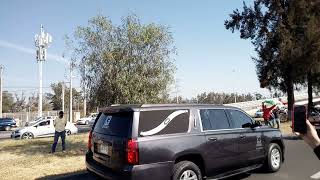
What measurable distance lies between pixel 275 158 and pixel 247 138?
1.54 meters

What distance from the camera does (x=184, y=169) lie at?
8031 mm

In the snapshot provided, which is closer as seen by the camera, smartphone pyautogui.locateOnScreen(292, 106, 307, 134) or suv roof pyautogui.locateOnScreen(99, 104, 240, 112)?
smartphone pyautogui.locateOnScreen(292, 106, 307, 134)

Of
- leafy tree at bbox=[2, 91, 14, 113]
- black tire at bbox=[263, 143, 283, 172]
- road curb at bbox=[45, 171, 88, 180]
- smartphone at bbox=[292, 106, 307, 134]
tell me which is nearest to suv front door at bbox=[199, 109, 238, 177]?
black tire at bbox=[263, 143, 283, 172]

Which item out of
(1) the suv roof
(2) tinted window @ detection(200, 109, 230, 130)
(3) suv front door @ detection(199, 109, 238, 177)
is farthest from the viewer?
(2) tinted window @ detection(200, 109, 230, 130)

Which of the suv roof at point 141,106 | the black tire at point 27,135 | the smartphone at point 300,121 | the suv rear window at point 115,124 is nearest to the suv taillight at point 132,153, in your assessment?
the suv rear window at point 115,124

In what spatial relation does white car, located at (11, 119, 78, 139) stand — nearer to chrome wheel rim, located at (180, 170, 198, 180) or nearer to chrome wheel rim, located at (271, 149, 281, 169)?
chrome wheel rim, located at (271, 149, 281, 169)

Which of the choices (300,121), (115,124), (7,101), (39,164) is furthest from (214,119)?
(7,101)

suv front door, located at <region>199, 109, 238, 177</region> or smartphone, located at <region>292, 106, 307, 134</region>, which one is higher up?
smartphone, located at <region>292, 106, 307, 134</region>

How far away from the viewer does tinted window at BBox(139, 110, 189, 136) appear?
773cm

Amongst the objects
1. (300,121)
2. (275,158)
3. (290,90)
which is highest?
(290,90)

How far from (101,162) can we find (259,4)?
26.5 meters

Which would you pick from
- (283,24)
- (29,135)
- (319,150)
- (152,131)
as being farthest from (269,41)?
(319,150)

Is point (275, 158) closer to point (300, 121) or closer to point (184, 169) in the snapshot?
point (184, 169)

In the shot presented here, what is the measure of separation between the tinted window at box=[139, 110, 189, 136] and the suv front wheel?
3139 mm
